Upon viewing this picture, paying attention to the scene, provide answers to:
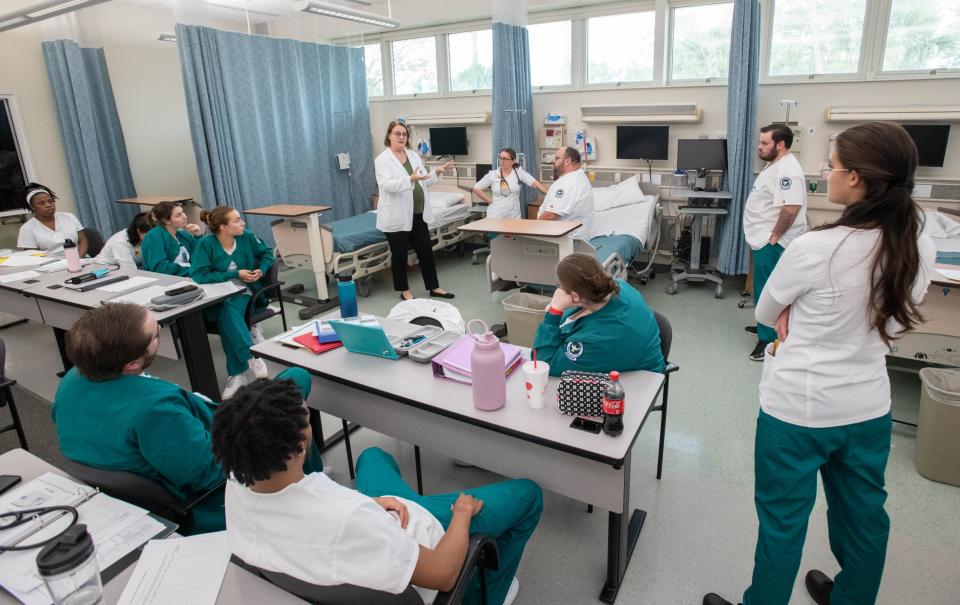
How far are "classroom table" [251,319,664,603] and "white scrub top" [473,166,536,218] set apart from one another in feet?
10.5

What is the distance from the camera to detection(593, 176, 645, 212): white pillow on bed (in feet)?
17.1

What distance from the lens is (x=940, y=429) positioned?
2314 millimetres

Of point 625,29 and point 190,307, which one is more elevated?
point 625,29

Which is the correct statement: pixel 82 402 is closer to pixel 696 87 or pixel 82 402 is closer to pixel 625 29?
pixel 696 87

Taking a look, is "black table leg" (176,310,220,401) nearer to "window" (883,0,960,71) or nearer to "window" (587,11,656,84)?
"window" (587,11,656,84)

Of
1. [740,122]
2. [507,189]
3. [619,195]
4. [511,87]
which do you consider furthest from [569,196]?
[511,87]

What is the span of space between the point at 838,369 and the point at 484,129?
5.45 meters

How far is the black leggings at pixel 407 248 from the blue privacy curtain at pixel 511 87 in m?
1.28

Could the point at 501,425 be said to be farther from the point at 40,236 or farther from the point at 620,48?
the point at 620,48

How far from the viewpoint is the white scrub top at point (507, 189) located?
5176 mm

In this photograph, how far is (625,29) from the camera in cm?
549

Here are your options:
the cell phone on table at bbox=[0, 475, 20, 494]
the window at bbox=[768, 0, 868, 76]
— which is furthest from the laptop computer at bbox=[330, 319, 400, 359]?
the window at bbox=[768, 0, 868, 76]

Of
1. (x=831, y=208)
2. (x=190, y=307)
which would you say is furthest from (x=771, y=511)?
(x=831, y=208)

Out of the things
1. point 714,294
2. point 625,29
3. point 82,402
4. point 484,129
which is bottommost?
point 714,294
